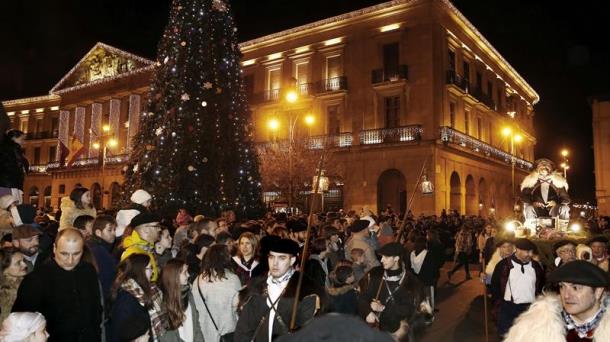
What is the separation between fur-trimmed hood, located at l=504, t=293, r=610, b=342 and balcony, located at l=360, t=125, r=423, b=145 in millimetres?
26662

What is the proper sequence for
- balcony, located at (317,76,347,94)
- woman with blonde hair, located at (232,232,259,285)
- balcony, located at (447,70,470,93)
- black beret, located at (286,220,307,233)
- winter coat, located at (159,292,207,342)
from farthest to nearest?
1. balcony, located at (317,76,347,94)
2. balcony, located at (447,70,470,93)
3. black beret, located at (286,220,307,233)
4. woman with blonde hair, located at (232,232,259,285)
5. winter coat, located at (159,292,207,342)

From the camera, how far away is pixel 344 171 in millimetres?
31703

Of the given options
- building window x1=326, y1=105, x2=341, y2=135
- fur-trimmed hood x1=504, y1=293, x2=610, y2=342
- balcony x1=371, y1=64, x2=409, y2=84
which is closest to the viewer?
fur-trimmed hood x1=504, y1=293, x2=610, y2=342

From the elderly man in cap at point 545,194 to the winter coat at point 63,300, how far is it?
10.5 metres

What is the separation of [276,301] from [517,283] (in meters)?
4.55

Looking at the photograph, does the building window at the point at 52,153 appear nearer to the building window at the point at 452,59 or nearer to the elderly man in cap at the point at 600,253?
the building window at the point at 452,59

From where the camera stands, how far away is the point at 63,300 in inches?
162

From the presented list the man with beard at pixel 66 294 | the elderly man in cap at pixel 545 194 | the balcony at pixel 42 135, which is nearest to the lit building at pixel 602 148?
the elderly man in cap at pixel 545 194

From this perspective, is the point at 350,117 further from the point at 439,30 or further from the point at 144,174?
the point at 144,174

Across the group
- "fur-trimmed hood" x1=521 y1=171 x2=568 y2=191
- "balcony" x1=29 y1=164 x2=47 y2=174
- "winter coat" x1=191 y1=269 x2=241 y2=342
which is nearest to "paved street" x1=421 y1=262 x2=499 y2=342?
"fur-trimmed hood" x1=521 y1=171 x2=568 y2=191

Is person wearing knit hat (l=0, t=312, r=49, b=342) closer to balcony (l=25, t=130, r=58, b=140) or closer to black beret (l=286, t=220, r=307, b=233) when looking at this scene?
black beret (l=286, t=220, r=307, b=233)

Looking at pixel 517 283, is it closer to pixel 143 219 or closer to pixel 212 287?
pixel 212 287

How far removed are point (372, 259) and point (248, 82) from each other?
31.5m

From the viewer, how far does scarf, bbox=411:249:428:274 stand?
10188mm
